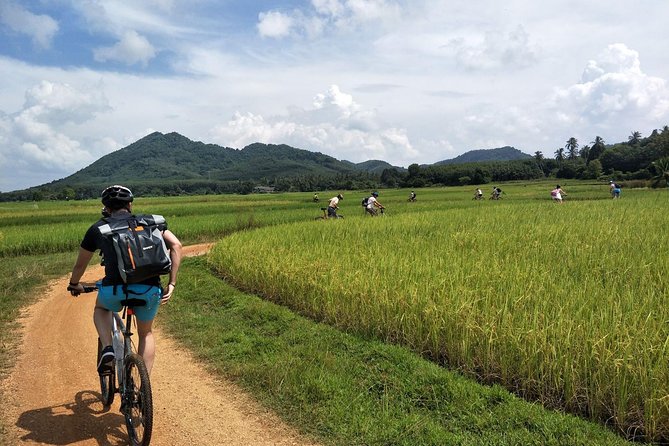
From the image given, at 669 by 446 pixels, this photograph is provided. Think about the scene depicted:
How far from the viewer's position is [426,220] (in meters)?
16.2

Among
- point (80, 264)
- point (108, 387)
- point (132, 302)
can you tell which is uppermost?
point (80, 264)

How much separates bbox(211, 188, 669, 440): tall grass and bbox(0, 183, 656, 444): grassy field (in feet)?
0.07

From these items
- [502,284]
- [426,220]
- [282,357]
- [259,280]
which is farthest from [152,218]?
[426,220]

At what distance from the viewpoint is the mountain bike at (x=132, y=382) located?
141 inches

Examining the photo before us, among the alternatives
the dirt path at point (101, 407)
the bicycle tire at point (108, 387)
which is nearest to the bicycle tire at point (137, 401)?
the dirt path at point (101, 407)

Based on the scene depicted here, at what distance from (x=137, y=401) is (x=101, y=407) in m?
1.29

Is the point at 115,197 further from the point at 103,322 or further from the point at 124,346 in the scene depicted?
the point at 124,346

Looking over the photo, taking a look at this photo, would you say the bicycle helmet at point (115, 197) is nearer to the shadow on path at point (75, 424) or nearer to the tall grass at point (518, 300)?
the shadow on path at point (75, 424)

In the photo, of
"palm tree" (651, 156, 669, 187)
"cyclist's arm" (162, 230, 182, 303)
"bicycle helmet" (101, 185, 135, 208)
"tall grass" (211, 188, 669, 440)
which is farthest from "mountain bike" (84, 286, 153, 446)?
"palm tree" (651, 156, 669, 187)

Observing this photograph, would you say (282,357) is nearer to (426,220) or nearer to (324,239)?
(324,239)

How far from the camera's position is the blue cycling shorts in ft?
12.3

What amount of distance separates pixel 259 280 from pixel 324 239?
350 cm

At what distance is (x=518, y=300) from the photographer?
218 inches

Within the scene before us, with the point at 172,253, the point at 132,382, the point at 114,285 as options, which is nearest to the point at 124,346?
the point at 132,382
